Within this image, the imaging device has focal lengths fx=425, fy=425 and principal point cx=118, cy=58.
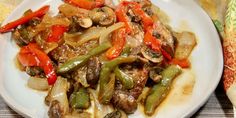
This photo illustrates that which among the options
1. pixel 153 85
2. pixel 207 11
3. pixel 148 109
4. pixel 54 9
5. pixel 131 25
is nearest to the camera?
pixel 148 109

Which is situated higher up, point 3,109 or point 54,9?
point 54,9

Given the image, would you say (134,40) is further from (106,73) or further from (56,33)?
(56,33)

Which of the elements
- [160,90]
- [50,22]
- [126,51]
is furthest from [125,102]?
[50,22]

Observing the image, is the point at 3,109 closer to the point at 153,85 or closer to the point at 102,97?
the point at 102,97

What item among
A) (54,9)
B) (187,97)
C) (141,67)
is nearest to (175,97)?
(187,97)

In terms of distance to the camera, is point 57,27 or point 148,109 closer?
point 148,109

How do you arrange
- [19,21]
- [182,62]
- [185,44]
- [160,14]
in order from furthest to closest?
[160,14] < [19,21] < [185,44] < [182,62]

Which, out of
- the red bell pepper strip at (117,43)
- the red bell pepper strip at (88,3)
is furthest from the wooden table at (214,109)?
the red bell pepper strip at (88,3)
